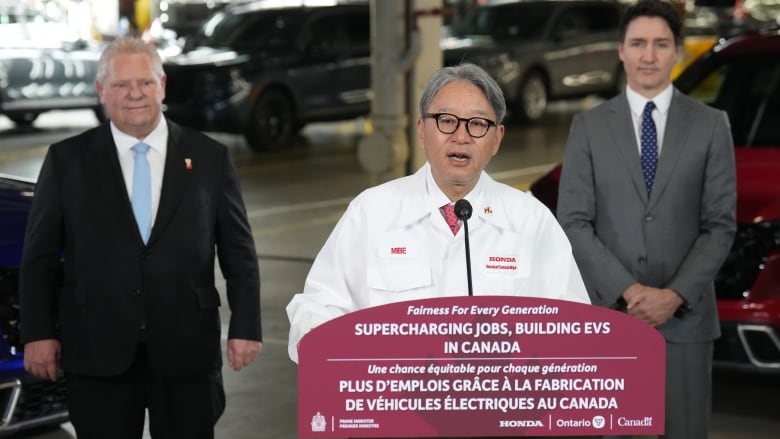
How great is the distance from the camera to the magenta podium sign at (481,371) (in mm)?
3035

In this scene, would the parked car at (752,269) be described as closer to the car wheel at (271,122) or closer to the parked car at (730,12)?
the car wheel at (271,122)

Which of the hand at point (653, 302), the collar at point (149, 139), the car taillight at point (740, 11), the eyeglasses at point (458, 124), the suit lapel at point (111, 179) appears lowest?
the car taillight at point (740, 11)

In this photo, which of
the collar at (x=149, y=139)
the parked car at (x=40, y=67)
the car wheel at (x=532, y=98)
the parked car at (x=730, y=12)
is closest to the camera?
the collar at (x=149, y=139)

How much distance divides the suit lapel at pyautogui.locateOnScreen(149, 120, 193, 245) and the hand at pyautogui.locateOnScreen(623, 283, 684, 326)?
4.97ft

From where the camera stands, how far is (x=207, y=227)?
471 centimetres

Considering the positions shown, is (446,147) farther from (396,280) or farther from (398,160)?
(398,160)

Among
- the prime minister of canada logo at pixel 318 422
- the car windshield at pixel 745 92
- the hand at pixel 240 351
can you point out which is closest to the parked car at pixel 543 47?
the car windshield at pixel 745 92

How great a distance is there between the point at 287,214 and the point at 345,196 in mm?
Answer: 1280

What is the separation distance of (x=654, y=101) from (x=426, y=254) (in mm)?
1865

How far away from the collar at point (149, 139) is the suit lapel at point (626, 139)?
1.51 metres

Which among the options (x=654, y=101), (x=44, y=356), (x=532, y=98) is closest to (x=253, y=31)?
(x=532, y=98)

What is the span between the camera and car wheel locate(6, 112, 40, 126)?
19.5m

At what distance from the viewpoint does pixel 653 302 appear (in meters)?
4.96

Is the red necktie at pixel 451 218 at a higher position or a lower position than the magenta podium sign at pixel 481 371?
higher
